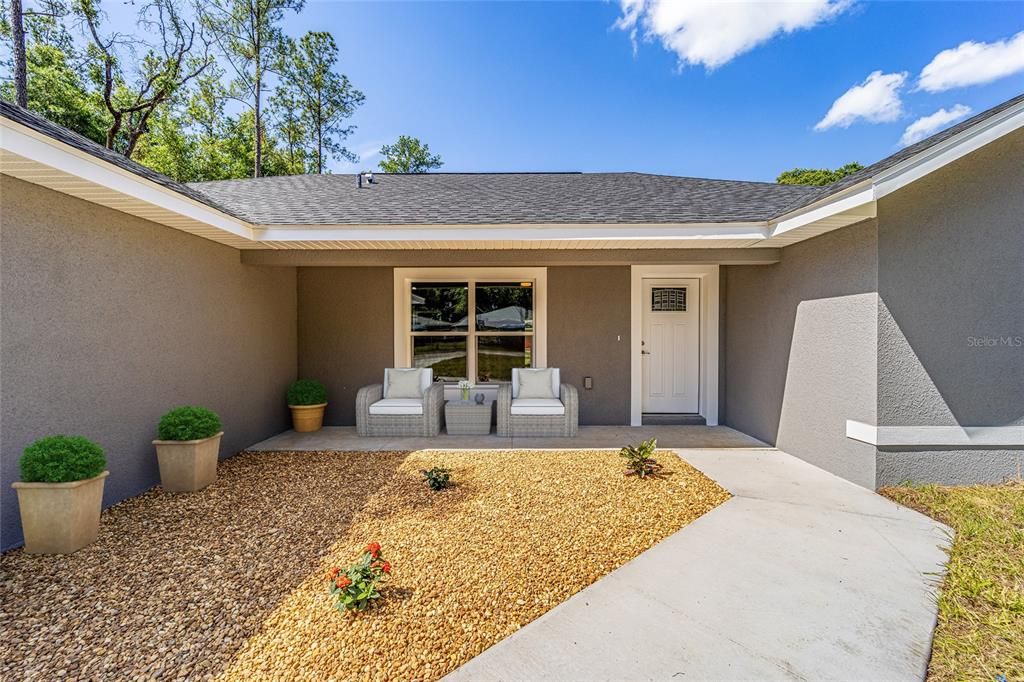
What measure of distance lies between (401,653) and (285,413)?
5.74m

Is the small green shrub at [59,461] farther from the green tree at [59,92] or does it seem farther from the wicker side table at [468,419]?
the green tree at [59,92]

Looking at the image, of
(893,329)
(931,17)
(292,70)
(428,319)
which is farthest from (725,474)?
(292,70)

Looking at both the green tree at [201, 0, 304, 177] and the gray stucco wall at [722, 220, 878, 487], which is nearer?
the gray stucco wall at [722, 220, 878, 487]

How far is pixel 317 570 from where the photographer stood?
2727 millimetres

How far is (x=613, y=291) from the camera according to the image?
704 centimetres

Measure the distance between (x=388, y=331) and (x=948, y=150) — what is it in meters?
7.11

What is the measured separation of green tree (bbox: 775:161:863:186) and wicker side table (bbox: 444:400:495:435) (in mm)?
23847

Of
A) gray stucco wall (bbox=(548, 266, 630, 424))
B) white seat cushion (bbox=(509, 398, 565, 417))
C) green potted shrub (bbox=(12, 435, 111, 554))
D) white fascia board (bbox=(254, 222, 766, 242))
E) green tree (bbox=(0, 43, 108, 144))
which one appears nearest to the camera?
green potted shrub (bbox=(12, 435, 111, 554))

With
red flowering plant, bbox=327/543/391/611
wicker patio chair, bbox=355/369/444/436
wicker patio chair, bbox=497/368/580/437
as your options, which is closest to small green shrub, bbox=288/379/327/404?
wicker patio chair, bbox=355/369/444/436

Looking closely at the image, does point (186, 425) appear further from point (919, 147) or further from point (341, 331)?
point (919, 147)

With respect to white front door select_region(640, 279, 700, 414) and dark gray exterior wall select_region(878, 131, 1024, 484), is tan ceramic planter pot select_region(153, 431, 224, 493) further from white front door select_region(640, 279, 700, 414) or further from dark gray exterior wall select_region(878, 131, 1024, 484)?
dark gray exterior wall select_region(878, 131, 1024, 484)

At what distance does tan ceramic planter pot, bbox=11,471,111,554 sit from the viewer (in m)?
2.88

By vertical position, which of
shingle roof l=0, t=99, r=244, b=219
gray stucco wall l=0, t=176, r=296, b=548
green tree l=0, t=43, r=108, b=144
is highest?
green tree l=0, t=43, r=108, b=144

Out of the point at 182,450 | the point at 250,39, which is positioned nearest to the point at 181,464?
the point at 182,450
